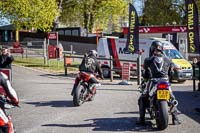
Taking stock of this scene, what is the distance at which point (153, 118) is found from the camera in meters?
9.84

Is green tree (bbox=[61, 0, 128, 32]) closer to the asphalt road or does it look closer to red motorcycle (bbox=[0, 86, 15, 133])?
the asphalt road

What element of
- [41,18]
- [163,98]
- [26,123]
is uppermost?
[41,18]

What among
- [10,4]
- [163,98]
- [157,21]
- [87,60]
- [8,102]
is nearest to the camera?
[8,102]

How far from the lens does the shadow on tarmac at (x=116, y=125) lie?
9307 millimetres

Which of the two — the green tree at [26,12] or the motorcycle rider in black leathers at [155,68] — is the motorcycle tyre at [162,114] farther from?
the green tree at [26,12]

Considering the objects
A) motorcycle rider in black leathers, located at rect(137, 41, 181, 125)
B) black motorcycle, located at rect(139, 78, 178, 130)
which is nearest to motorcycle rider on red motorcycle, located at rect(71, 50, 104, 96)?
motorcycle rider in black leathers, located at rect(137, 41, 181, 125)

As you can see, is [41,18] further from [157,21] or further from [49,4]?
[157,21]

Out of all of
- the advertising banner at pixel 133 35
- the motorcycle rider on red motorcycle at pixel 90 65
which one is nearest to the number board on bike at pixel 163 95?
the motorcycle rider on red motorcycle at pixel 90 65

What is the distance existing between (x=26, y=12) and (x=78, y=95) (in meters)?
23.7

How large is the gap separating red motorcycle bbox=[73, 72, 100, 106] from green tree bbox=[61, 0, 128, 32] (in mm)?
42620

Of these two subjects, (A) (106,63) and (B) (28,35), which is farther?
(B) (28,35)

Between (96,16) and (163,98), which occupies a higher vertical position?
(96,16)

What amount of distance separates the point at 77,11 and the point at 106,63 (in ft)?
107

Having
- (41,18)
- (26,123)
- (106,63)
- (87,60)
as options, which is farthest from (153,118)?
(41,18)
